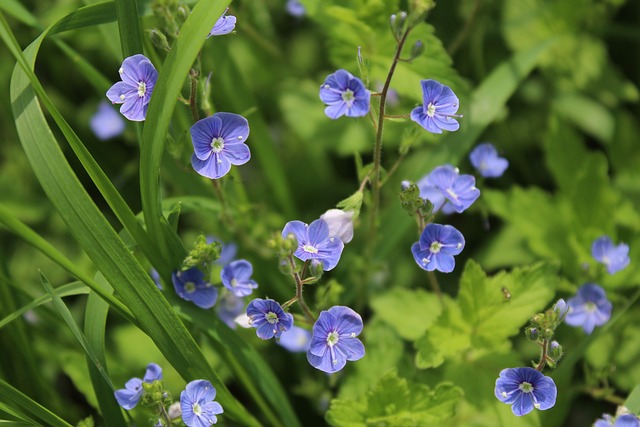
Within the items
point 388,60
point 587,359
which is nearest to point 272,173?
point 388,60

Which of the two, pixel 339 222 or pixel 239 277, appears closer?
pixel 339 222

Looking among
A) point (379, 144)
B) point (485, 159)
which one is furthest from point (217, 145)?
point (485, 159)

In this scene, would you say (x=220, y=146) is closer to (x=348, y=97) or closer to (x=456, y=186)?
(x=348, y=97)

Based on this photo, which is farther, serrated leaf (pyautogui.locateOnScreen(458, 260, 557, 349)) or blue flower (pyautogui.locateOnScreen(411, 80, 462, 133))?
serrated leaf (pyautogui.locateOnScreen(458, 260, 557, 349))

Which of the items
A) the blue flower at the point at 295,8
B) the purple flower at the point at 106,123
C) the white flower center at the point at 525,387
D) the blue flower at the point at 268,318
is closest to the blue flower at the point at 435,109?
the blue flower at the point at 268,318

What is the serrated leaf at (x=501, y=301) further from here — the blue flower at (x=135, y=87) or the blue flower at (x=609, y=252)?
the blue flower at (x=135, y=87)

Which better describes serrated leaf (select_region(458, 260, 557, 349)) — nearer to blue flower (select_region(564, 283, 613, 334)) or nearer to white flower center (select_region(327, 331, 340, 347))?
blue flower (select_region(564, 283, 613, 334))

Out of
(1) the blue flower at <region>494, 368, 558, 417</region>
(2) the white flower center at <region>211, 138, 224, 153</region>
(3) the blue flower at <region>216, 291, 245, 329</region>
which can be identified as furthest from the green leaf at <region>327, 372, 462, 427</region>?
(2) the white flower center at <region>211, 138, 224, 153</region>
